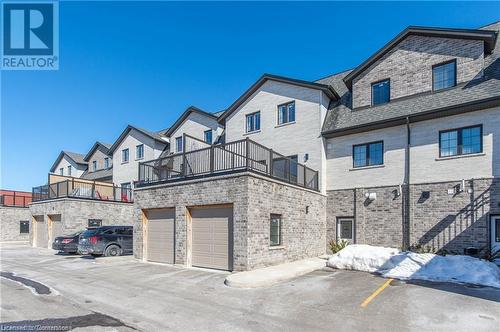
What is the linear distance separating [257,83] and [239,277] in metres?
12.4

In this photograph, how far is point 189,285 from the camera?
10445 millimetres

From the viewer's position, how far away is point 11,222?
32.3 m

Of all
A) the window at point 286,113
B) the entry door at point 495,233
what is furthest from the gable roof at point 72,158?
the entry door at point 495,233

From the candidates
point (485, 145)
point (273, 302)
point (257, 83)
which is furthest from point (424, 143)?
point (273, 302)

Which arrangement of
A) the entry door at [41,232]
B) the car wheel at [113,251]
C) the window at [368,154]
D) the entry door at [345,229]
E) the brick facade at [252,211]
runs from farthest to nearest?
1. the entry door at [41,232]
2. the car wheel at [113,251]
3. the entry door at [345,229]
4. the window at [368,154]
5. the brick facade at [252,211]

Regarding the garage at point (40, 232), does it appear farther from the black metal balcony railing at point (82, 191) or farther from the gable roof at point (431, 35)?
the gable roof at point (431, 35)

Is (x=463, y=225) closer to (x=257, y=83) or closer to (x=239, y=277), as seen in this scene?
(x=239, y=277)

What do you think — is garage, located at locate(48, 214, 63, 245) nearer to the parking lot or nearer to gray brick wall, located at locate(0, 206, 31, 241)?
gray brick wall, located at locate(0, 206, 31, 241)

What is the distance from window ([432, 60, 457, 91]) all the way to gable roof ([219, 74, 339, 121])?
193 inches

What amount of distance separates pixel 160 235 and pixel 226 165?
516 cm

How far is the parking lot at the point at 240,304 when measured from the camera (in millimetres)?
6594

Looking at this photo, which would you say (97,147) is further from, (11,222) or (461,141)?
(461,141)

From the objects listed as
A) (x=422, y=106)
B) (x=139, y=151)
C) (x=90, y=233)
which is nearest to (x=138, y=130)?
(x=139, y=151)

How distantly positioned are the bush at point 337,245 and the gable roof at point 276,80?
7.86 meters
